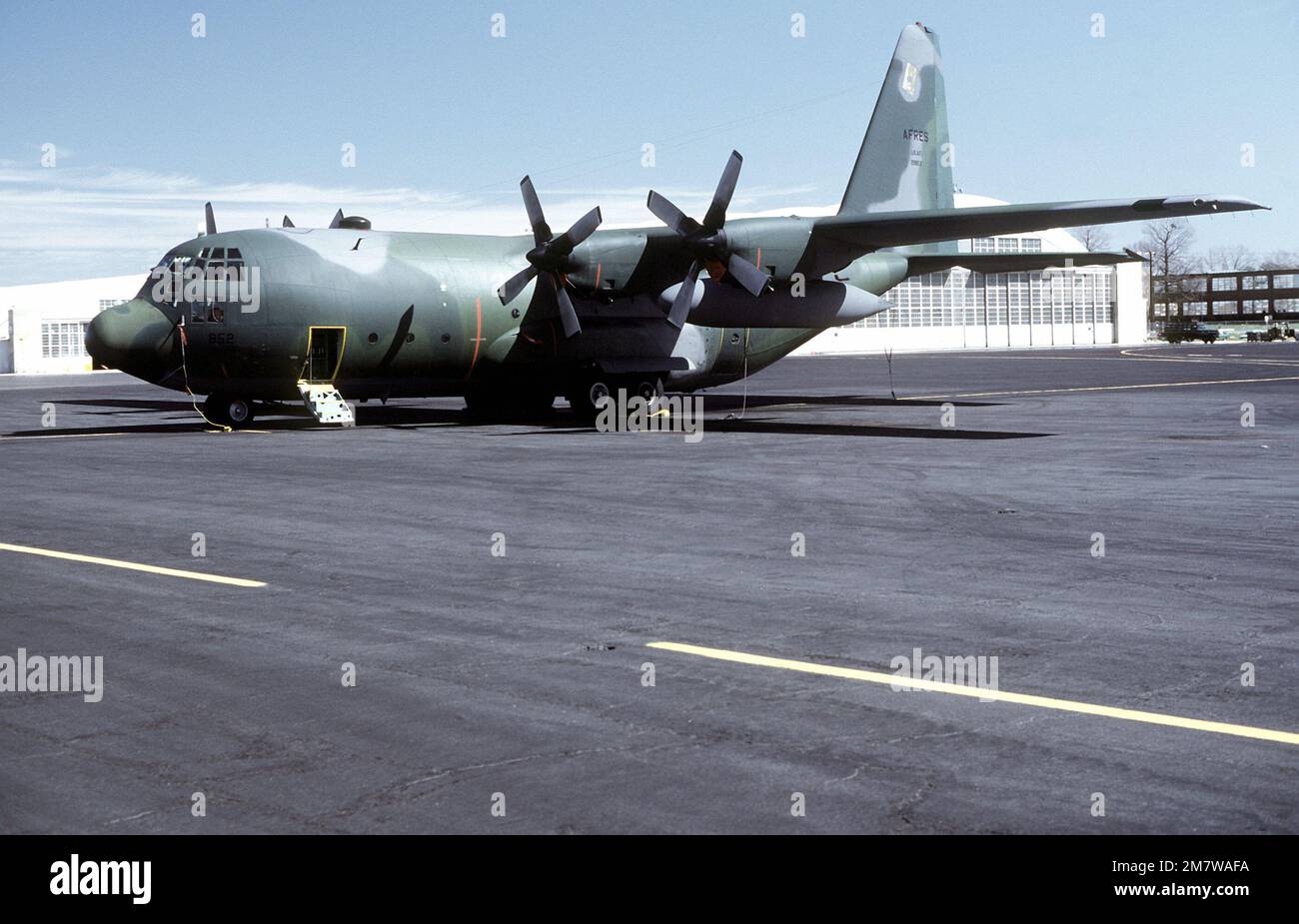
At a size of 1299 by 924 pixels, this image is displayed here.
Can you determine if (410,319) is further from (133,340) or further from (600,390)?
(133,340)

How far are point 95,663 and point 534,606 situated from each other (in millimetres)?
3452

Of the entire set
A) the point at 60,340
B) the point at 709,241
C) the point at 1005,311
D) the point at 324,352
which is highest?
the point at 1005,311

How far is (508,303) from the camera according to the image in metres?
32.2

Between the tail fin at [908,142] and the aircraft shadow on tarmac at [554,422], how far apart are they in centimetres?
589

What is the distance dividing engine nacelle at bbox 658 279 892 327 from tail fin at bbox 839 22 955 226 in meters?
3.88

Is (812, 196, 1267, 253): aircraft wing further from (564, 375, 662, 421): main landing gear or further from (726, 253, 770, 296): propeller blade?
(564, 375, 662, 421): main landing gear

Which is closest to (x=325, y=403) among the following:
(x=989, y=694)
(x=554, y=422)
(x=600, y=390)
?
(x=554, y=422)

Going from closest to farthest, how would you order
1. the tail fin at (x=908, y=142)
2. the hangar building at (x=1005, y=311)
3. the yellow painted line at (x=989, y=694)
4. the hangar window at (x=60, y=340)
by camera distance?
1. the yellow painted line at (x=989, y=694)
2. the tail fin at (x=908, y=142)
3. the hangar window at (x=60, y=340)
4. the hangar building at (x=1005, y=311)

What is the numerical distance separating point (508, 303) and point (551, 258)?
4.90 feet

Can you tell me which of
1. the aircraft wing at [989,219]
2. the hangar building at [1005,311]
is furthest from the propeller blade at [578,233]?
the hangar building at [1005,311]

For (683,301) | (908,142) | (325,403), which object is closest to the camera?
(683,301)

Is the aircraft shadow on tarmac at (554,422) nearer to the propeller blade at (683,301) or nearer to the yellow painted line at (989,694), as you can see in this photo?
the propeller blade at (683,301)

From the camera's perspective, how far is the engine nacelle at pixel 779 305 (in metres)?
32.5
